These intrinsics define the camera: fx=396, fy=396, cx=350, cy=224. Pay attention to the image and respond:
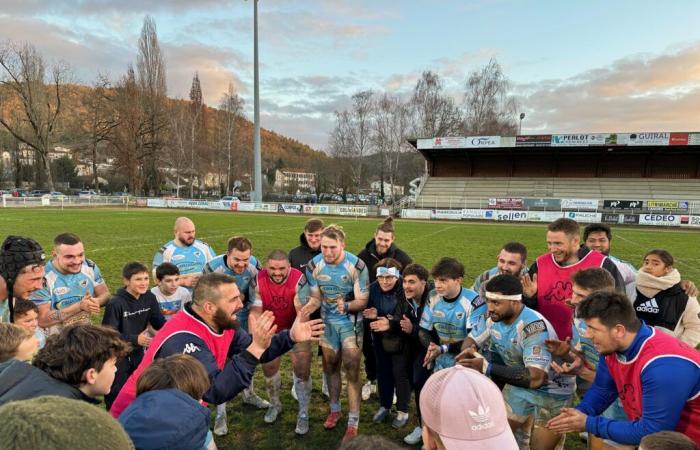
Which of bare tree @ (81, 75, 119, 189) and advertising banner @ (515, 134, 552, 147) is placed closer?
advertising banner @ (515, 134, 552, 147)

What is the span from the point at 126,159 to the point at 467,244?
4830 centimetres

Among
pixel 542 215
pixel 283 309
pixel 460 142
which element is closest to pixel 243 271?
pixel 283 309

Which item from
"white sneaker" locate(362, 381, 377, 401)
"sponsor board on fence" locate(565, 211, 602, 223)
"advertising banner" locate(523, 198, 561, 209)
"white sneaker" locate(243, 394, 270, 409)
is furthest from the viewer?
"advertising banner" locate(523, 198, 561, 209)

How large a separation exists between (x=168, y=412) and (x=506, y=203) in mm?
36306

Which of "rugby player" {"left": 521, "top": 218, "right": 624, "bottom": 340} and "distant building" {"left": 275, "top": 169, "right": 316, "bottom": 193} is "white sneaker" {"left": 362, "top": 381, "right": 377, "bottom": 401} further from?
"distant building" {"left": 275, "top": 169, "right": 316, "bottom": 193}

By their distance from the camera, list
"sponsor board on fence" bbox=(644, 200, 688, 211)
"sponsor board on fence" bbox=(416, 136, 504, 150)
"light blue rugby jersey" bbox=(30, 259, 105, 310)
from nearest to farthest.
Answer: "light blue rugby jersey" bbox=(30, 259, 105, 310) → "sponsor board on fence" bbox=(644, 200, 688, 211) → "sponsor board on fence" bbox=(416, 136, 504, 150)

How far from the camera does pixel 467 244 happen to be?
59.3ft

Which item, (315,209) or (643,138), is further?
(315,209)

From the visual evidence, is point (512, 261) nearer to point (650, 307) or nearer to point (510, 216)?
point (650, 307)

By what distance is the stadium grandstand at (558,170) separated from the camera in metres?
34.3

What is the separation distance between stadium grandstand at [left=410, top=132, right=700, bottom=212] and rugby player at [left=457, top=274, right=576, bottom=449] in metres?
33.0

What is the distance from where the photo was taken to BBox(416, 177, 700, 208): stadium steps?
3591 centimetres

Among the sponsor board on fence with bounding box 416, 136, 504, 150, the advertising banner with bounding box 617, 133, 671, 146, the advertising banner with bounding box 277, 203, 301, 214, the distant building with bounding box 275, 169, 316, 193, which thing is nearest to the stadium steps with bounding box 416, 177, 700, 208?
the sponsor board on fence with bounding box 416, 136, 504, 150

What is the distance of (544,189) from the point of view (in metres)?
38.8
